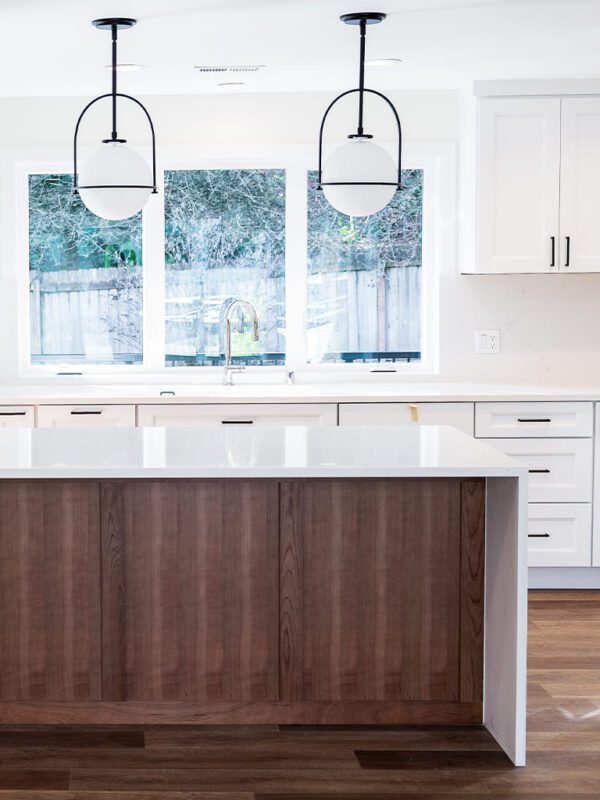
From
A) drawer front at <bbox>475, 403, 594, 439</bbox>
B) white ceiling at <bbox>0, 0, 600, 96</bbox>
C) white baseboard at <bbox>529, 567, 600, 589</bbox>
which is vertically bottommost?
white baseboard at <bbox>529, 567, 600, 589</bbox>

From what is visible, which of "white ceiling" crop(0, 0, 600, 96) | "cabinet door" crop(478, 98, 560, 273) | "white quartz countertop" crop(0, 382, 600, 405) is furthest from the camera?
"cabinet door" crop(478, 98, 560, 273)

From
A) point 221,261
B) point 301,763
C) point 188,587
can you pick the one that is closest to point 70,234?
point 221,261

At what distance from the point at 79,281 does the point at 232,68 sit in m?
1.56

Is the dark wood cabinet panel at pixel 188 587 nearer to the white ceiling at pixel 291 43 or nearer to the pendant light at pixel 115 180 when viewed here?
the pendant light at pixel 115 180

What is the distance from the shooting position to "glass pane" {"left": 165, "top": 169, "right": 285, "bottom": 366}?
564cm

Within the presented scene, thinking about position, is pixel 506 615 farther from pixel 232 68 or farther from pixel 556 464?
pixel 232 68

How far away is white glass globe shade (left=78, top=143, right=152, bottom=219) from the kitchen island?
2.48 feet

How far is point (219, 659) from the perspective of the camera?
3270mm

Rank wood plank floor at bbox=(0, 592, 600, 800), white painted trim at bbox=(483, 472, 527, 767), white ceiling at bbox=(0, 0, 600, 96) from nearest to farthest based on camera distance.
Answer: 1. wood plank floor at bbox=(0, 592, 600, 800)
2. white painted trim at bbox=(483, 472, 527, 767)
3. white ceiling at bbox=(0, 0, 600, 96)

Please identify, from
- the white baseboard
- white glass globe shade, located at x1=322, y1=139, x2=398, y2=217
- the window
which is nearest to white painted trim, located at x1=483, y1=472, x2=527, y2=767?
white glass globe shade, located at x1=322, y1=139, x2=398, y2=217

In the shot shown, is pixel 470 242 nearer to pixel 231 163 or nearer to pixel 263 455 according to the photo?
pixel 231 163

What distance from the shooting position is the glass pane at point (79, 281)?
5.65 meters

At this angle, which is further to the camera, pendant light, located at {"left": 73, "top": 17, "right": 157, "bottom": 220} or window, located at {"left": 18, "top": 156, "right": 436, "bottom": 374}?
window, located at {"left": 18, "top": 156, "right": 436, "bottom": 374}

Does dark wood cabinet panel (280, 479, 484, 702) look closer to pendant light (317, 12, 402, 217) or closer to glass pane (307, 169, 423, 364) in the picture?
pendant light (317, 12, 402, 217)
